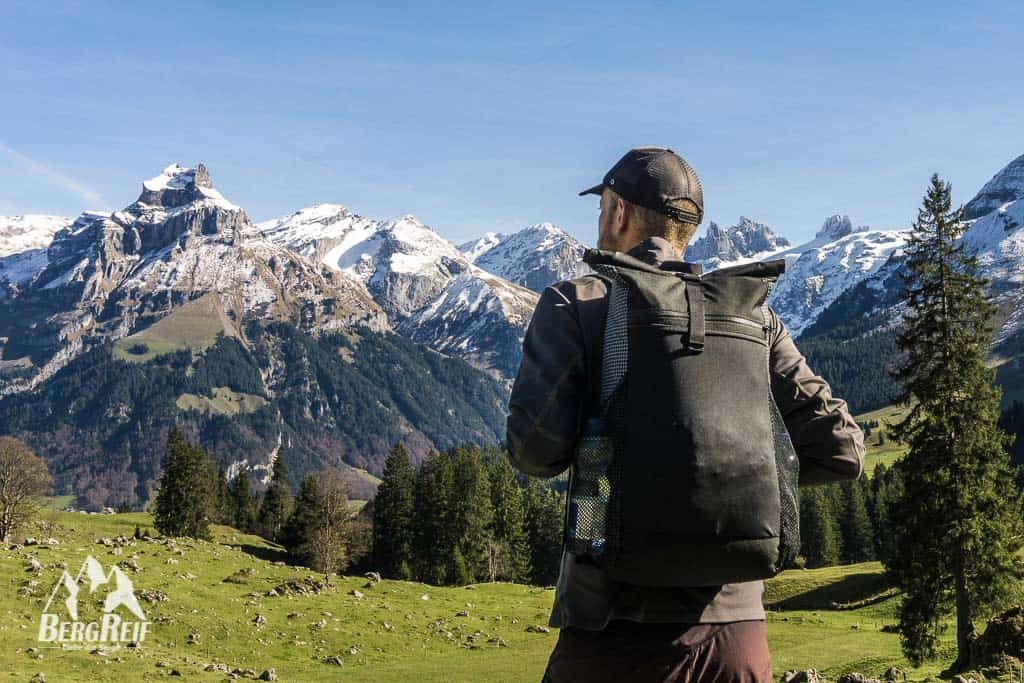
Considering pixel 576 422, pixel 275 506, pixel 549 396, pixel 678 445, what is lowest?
pixel 678 445

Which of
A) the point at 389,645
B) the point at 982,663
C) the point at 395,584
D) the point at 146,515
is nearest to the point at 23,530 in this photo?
the point at 395,584

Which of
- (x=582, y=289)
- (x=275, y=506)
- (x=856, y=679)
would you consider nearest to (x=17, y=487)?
(x=856, y=679)

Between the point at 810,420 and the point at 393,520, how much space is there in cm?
10229

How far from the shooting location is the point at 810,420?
5359 mm

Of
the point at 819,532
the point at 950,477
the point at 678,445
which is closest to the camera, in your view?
the point at 678,445

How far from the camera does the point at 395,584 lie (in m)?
71.5

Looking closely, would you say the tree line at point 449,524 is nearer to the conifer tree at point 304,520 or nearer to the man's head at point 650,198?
the conifer tree at point 304,520

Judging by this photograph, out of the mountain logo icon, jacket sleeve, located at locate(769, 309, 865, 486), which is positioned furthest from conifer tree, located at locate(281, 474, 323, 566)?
jacket sleeve, located at locate(769, 309, 865, 486)

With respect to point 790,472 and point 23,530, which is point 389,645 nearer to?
point 23,530

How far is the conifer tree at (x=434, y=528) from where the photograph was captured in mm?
100438

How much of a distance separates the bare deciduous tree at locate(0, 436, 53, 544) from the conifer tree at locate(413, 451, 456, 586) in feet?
144

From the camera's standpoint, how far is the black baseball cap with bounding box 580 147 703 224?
536 cm

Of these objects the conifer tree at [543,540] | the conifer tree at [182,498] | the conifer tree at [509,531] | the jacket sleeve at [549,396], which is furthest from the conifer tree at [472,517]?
the jacket sleeve at [549,396]

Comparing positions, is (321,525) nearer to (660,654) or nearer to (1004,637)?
(1004,637)
